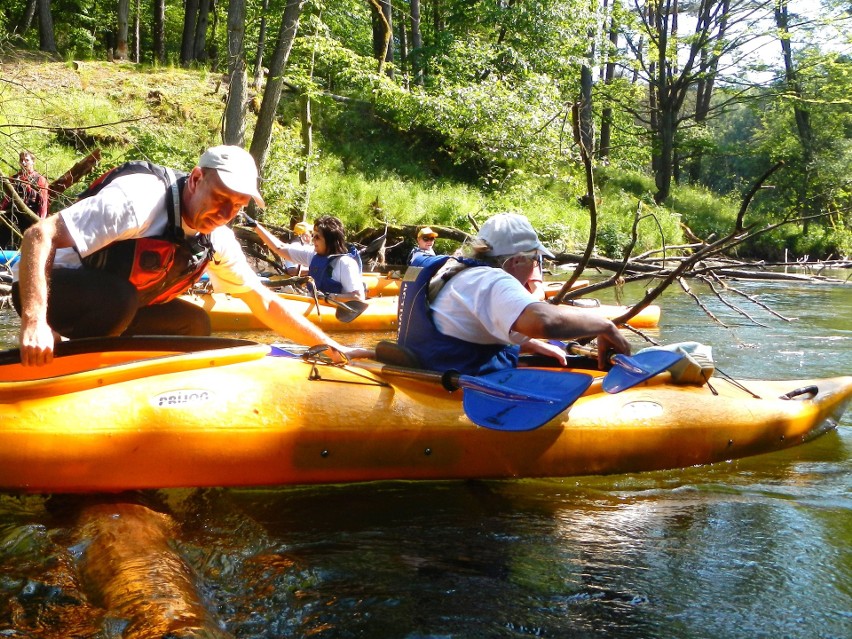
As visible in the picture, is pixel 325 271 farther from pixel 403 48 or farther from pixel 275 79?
pixel 403 48

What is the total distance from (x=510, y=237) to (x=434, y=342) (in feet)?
1.81

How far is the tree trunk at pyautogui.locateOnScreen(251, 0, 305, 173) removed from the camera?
436 inches

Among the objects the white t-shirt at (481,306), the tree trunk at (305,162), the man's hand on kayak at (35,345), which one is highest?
the tree trunk at (305,162)

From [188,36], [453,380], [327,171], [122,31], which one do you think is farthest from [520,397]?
[188,36]

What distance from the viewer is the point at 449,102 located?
1708cm

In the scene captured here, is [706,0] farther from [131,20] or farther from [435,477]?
[435,477]

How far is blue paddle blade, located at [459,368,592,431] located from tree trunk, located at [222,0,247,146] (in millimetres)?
8237

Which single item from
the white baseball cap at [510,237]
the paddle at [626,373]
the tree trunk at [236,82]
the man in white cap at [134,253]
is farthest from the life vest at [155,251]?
the tree trunk at [236,82]

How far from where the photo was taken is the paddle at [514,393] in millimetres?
3166

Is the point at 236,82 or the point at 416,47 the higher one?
the point at 416,47

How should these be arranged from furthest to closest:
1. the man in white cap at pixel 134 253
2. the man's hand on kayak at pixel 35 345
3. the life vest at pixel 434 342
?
the life vest at pixel 434 342
the man in white cap at pixel 134 253
the man's hand on kayak at pixel 35 345

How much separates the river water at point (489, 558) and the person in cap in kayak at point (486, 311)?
611mm

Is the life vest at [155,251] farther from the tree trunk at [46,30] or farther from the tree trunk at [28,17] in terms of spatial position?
the tree trunk at [28,17]

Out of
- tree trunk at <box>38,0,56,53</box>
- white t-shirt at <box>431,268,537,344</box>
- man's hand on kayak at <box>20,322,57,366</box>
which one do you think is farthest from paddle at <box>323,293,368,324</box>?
tree trunk at <box>38,0,56,53</box>
